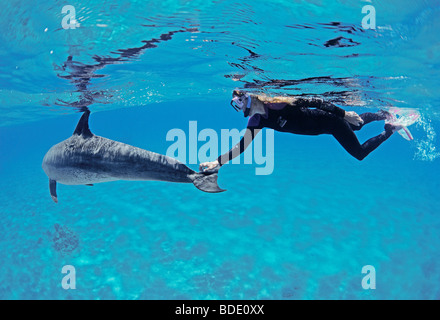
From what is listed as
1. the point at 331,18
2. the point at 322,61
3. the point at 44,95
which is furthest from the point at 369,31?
the point at 44,95

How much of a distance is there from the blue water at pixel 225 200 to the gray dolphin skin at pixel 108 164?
307cm

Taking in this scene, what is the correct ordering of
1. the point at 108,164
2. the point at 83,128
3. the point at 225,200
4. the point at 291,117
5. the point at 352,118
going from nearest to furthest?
the point at 108,164, the point at 291,117, the point at 83,128, the point at 352,118, the point at 225,200

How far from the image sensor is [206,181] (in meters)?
3.83

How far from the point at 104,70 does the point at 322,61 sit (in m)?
7.92

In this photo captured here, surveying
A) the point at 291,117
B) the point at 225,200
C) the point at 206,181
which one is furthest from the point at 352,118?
the point at 225,200

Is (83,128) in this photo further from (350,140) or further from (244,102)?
(350,140)

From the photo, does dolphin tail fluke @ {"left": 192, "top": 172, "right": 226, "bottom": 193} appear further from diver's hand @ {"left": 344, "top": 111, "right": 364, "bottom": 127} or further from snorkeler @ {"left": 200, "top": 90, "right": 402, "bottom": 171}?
diver's hand @ {"left": 344, "top": 111, "right": 364, "bottom": 127}

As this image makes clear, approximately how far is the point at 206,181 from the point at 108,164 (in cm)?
185

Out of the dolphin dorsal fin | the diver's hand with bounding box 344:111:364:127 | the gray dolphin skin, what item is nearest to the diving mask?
the gray dolphin skin

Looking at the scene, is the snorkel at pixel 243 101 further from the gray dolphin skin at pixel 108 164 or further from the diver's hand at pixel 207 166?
the gray dolphin skin at pixel 108 164

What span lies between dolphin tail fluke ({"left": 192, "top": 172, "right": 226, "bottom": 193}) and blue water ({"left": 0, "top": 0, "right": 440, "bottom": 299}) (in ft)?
13.1

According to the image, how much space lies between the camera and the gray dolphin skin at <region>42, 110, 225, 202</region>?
402 cm

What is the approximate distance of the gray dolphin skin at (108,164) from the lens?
4.02 metres

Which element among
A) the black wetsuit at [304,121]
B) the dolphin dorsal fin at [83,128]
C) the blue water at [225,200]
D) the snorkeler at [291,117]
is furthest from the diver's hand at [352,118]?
the dolphin dorsal fin at [83,128]
